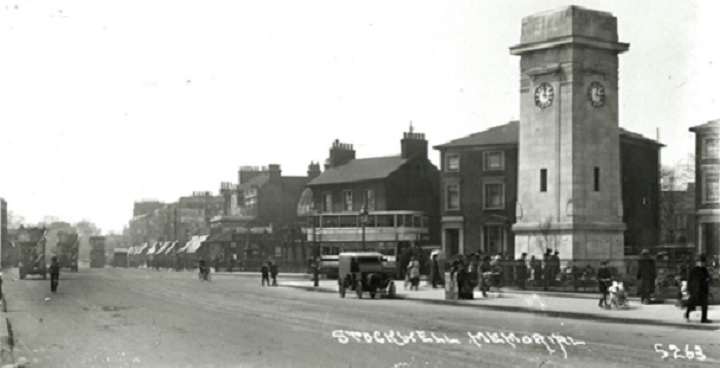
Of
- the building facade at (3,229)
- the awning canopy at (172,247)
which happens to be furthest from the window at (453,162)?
the awning canopy at (172,247)

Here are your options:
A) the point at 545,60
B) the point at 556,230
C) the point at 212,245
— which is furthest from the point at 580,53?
the point at 212,245

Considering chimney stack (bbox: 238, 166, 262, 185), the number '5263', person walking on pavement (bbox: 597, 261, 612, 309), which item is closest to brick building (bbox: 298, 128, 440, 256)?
chimney stack (bbox: 238, 166, 262, 185)

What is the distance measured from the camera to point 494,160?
6994cm

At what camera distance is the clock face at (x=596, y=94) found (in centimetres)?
4184

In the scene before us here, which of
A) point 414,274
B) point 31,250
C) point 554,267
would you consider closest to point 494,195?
point 414,274

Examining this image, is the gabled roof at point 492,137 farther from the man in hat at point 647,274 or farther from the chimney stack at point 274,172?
the chimney stack at point 274,172

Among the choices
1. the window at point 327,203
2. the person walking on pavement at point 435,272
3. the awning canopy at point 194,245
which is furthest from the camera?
the awning canopy at point 194,245

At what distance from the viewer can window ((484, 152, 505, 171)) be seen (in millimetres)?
69488

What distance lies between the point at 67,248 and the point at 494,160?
4021 cm

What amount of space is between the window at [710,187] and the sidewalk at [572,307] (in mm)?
32571

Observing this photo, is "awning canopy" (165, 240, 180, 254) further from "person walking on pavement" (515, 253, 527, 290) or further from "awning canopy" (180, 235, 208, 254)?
"person walking on pavement" (515, 253, 527, 290)

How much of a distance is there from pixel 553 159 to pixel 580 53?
480cm

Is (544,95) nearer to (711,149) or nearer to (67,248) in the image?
(711,149)

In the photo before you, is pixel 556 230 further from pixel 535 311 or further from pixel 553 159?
pixel 535 311
